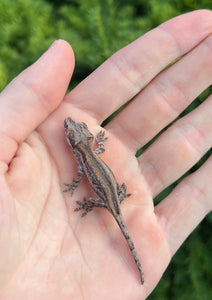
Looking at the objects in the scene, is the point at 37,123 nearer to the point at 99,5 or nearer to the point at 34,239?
the point at 34,239

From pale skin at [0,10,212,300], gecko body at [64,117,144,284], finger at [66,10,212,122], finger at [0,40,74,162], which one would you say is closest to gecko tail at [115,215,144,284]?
gecko body at [64,117,144,284]

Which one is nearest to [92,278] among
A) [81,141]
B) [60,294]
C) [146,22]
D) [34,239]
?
[60,294]

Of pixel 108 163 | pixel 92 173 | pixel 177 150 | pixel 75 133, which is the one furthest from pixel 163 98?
pixel 92 173

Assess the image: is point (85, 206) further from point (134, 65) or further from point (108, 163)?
point (134, 65)

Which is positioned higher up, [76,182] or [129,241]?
[76,182]

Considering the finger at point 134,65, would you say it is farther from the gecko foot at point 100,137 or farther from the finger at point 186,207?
the finger at point 186,207

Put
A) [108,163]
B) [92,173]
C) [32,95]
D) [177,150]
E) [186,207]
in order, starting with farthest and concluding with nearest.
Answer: [177,150] < [108,163] < [186,207] < [92,173] < [32,95]
